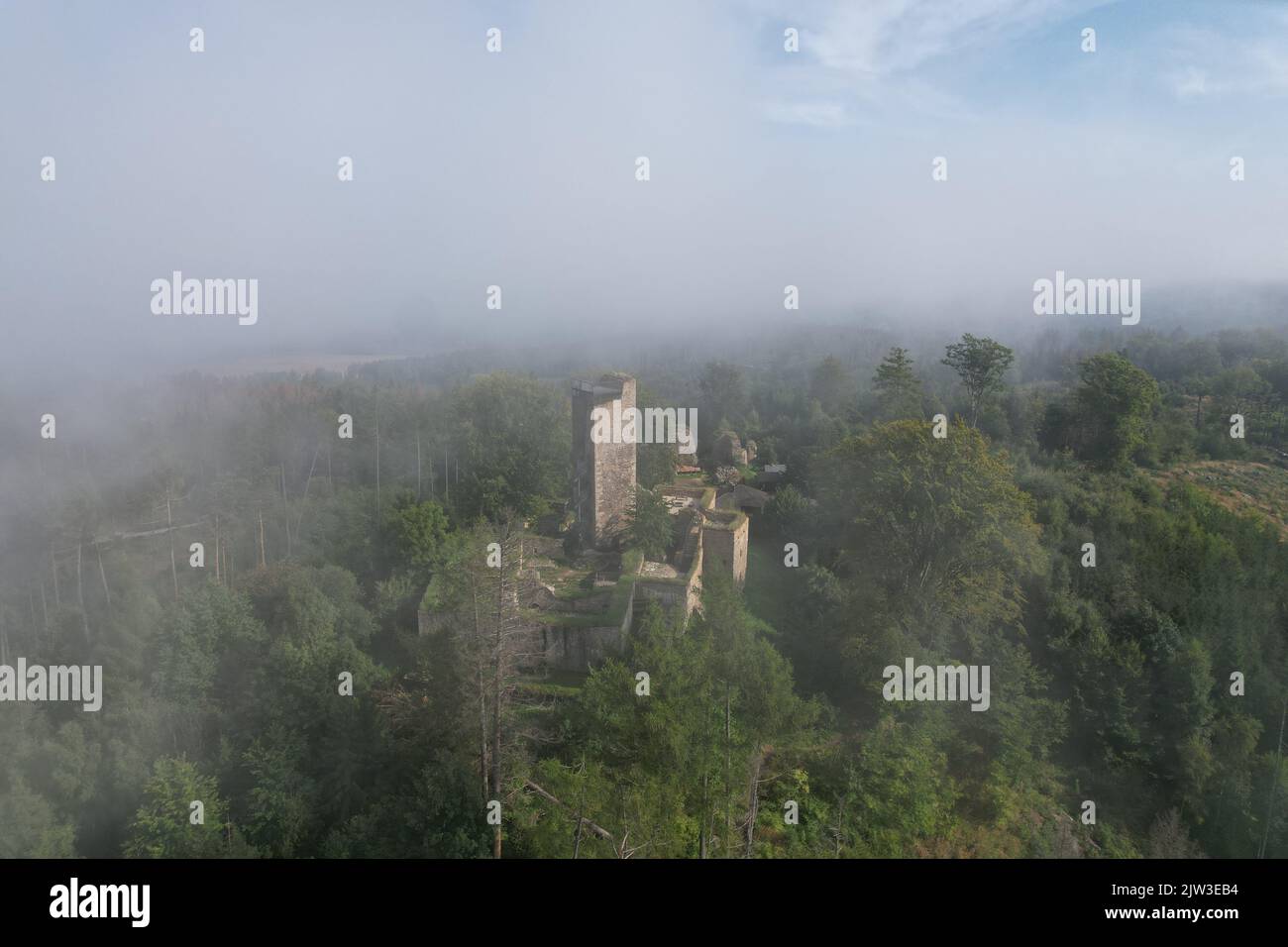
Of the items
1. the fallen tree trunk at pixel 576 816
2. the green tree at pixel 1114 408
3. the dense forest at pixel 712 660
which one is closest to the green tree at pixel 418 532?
the dense forest at pixel 712 660

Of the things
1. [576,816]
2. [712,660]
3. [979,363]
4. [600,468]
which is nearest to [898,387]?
[979,363]

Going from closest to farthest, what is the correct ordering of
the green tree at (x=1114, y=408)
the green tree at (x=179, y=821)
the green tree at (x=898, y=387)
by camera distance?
the green tree at (x=179, y=821) < the green tree at (x=1114, y=408) < the green tree at (x=898, y=387)

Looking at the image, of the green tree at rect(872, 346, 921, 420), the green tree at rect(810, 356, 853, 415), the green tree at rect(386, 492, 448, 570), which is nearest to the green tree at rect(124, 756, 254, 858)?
the green tree at rect(386, 492, 448, 570)

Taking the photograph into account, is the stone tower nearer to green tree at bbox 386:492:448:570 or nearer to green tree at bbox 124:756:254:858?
green tree at bbox 386:492:448:570

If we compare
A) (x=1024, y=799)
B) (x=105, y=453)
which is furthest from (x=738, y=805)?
(x=105, y=453)

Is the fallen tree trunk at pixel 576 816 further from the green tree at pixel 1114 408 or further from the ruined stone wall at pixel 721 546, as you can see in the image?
the green tree at pixel 1114 408

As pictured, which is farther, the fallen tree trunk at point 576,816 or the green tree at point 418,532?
the green tree at point 418,532

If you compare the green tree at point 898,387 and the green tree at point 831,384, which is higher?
the green tree at point 831,384
